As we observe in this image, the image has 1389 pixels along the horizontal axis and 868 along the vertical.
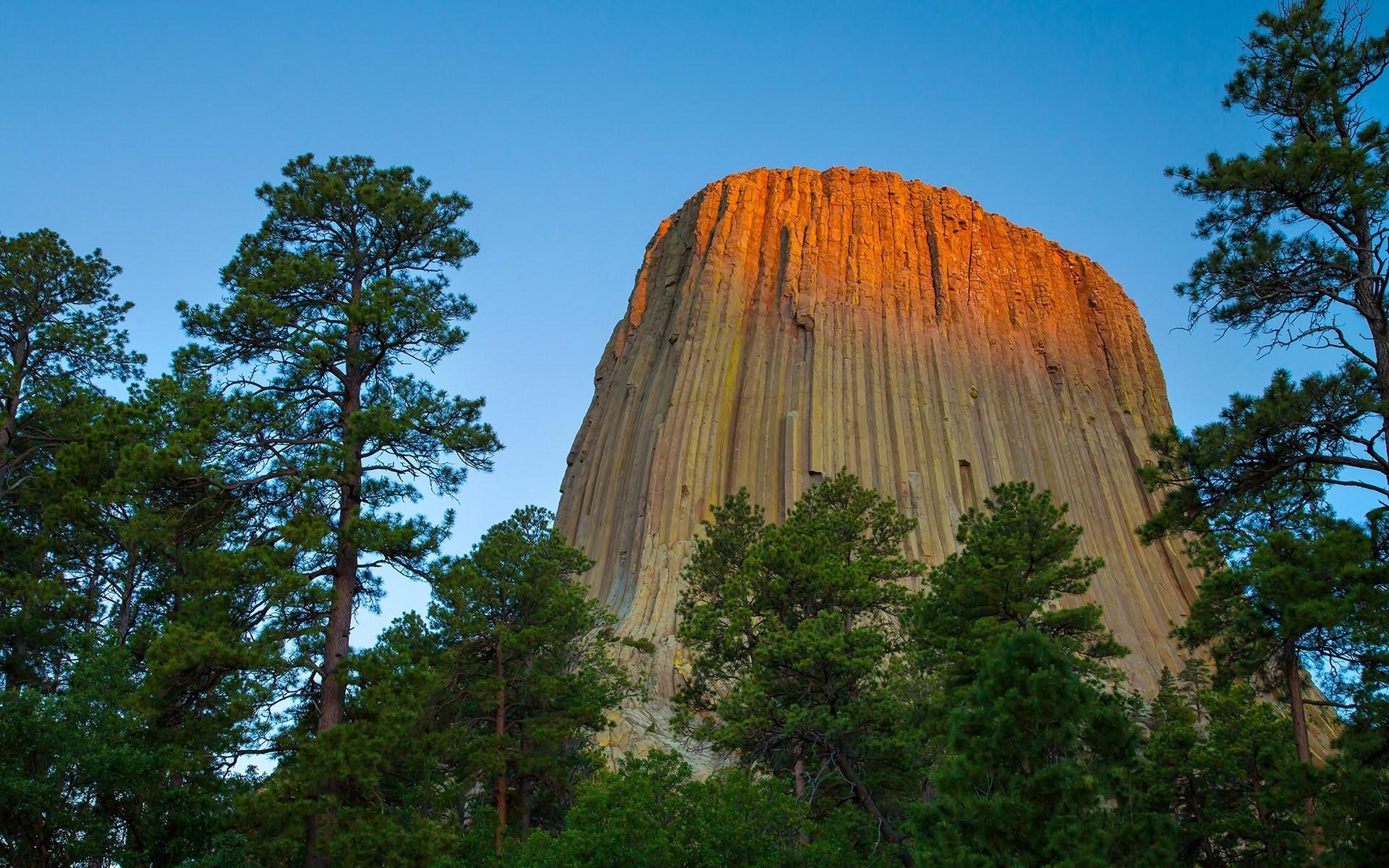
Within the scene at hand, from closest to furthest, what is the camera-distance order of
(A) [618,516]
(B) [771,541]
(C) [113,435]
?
(C) [113,435] → (B) [771,541] → (A) [618,516]

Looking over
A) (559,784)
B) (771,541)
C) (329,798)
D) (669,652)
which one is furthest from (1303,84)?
(669,652)

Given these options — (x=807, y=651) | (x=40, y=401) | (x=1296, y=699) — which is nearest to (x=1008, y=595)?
(x=807, y=651)

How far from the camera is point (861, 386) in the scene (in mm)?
51000

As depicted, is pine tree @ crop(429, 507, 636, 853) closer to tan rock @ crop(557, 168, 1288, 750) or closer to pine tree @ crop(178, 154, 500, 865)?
pine tree @ crop(178, 154, 500, 865)

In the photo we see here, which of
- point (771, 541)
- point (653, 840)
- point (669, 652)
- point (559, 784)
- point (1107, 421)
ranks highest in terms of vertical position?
point (1107, 421)

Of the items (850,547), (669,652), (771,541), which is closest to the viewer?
(771,541)

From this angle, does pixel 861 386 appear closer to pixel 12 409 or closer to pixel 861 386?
pixel 861 386

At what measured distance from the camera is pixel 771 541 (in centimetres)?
1981

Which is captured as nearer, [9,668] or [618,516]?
[9,668]

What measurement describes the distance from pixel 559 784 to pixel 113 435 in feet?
33.0

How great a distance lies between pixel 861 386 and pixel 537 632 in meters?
32.8

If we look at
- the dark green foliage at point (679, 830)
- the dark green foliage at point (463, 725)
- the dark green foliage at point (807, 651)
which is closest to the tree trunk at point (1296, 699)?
the dark green foliage at point (807, 651)

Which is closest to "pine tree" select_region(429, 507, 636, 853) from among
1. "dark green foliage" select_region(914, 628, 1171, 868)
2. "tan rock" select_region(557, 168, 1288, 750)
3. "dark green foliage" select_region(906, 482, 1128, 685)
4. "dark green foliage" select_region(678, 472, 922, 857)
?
"dark green foliage" select_region(678, 472, 922, 857)

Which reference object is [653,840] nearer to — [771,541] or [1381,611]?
[771,541]
